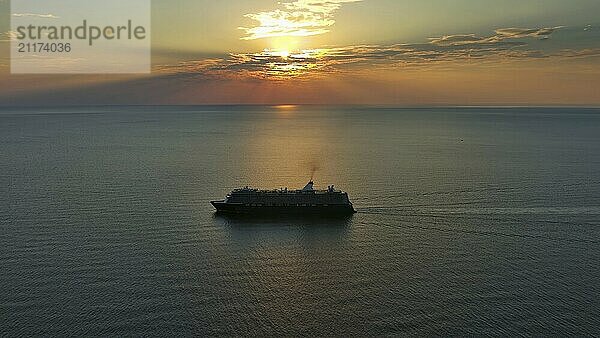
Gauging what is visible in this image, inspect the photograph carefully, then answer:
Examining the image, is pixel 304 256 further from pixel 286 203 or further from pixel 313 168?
pixel 313 168

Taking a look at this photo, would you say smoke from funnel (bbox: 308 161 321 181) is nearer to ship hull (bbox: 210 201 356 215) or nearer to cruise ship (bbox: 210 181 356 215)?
cruise ship (bbox: 210 181 356 215)

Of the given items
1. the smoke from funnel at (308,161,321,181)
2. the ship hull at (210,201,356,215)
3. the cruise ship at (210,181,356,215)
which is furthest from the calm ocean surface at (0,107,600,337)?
the cruise ship at (210,181,356,215)

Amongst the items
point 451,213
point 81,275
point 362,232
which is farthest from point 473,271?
point 81,275

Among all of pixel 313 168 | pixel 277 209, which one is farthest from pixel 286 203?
pixel 313 168

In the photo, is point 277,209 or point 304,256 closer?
point 304,256

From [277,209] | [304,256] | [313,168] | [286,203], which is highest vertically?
[286,203]

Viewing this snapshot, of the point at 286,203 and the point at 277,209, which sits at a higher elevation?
the point at 286,203

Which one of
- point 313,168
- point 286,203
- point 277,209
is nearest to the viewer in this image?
point 277,209

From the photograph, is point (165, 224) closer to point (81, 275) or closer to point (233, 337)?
point (81, 275)
